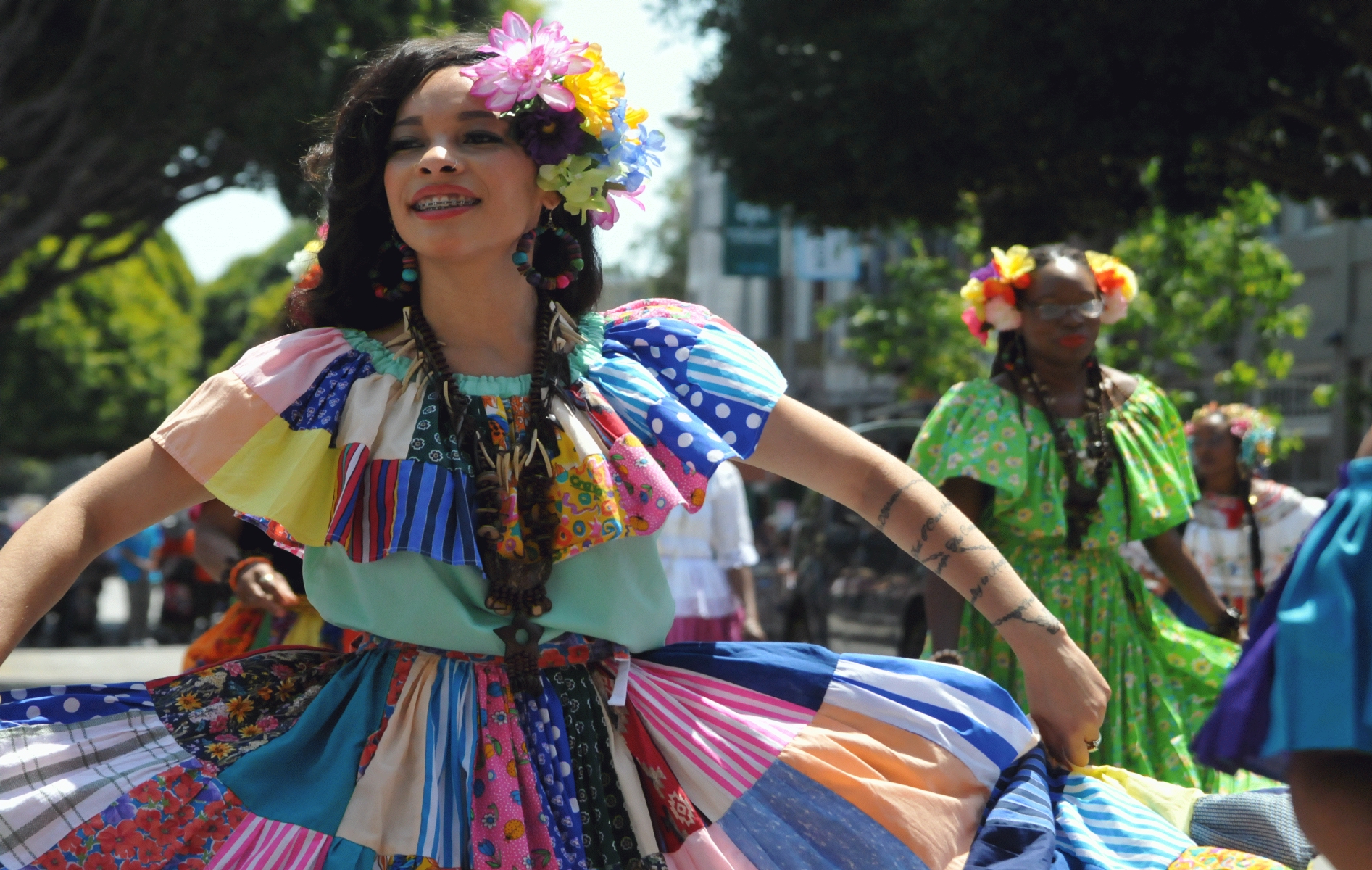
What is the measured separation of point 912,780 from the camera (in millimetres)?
2594

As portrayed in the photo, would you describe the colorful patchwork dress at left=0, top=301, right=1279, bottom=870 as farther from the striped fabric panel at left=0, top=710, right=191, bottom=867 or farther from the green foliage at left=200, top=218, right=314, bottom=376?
the green foliage at left=200, top=218, right=314, bottom=376

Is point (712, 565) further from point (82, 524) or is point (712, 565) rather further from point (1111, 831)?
point (82, 524)

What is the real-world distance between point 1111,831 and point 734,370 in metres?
1.05

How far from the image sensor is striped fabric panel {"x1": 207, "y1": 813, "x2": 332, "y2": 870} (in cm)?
242

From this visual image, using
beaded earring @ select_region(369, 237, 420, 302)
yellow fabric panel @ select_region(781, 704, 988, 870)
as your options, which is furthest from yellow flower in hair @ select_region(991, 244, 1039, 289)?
yellow fabric panel @ select_region(781, 704, 988, 870)

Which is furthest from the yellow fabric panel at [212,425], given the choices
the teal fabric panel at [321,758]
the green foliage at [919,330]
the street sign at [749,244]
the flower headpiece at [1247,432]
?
the street sign at [749,244]

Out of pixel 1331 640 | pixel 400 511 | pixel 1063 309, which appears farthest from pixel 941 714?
pixel 1063 309

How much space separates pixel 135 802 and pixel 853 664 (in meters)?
1.24

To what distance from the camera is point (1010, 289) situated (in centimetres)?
512

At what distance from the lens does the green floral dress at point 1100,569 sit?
14.6 feet

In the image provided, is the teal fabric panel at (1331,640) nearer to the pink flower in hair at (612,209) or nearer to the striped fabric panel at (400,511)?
the striped fabric panel at (400,511)

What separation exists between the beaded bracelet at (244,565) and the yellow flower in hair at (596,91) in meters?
2.58

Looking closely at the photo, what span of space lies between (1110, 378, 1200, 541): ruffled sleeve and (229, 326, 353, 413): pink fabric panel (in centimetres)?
272

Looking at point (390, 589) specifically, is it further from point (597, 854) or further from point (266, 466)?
point (597, 854)
